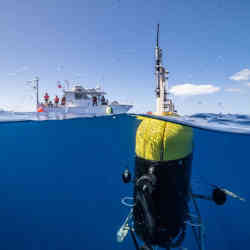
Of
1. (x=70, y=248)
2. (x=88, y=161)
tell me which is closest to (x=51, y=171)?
(x=88, y=161)

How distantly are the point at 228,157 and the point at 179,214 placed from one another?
2145 cm

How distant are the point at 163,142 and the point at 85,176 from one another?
22.3 metres

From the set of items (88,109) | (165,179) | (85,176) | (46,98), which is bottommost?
(85,176)

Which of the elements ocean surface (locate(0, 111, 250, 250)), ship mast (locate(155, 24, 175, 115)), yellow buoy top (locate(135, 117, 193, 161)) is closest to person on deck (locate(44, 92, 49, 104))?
Result: ocean surface (locate(0, 111, 250, 250))

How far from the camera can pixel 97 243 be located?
32.6 feet

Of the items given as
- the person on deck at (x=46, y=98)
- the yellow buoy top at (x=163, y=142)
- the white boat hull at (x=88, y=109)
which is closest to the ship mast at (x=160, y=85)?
the yellow buoy top at (x=163, y=142)

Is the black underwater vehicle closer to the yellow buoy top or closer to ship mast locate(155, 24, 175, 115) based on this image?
the yellow buoy top

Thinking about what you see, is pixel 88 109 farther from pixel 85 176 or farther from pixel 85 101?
pixel 85 176

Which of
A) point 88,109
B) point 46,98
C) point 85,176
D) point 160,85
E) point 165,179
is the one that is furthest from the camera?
point 85,176

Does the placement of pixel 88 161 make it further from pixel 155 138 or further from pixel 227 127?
pixel 155 138

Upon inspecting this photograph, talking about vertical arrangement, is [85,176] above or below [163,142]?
below

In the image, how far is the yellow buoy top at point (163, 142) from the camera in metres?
2.62

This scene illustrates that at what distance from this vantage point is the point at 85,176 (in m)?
22.8

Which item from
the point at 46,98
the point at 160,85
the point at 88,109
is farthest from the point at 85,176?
the point at 160,85
